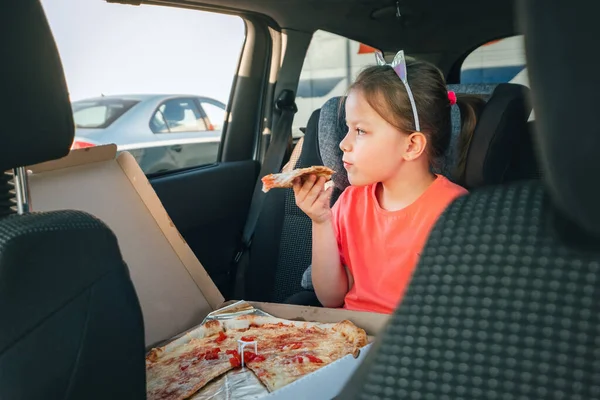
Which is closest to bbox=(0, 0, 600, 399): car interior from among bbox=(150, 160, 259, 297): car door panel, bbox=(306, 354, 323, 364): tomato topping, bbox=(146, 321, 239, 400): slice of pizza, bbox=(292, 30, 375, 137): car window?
bbox=(146, 321, 239, 400): slice of pizza

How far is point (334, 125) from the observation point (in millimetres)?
2367

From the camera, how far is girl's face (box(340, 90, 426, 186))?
194cm

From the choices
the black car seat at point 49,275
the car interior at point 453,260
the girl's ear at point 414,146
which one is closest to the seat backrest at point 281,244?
the car interior at point 453,260

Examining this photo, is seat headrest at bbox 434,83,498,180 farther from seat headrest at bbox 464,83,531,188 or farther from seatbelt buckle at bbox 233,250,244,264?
seatbelt buckle at bbox 233,250,244,264

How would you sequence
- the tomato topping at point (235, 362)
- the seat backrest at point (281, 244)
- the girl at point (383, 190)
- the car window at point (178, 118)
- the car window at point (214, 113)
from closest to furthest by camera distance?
1. the tomato topping at point (235, 362)
2. the girl at point (383, 190)
3. the seat backrest at point (281, 244)
4. the car window at point (214, 113)
5. the car window at point (178, 118)

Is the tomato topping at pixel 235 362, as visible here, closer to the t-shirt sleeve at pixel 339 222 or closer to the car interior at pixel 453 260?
the car interior at pixel 453 260

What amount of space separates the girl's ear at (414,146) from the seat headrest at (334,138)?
39 cm

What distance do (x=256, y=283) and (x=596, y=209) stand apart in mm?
2335

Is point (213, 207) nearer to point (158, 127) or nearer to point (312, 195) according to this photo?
point (158, 127)

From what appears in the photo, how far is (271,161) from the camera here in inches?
129

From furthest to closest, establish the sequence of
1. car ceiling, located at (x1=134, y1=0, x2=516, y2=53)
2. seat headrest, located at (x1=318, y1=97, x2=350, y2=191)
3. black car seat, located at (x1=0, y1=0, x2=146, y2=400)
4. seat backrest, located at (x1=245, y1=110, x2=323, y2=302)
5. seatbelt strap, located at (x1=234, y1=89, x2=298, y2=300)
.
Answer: car ceiling, located at (x1=134, y1=0, x2=516, y2=53) < seatbelt strap, located at (x1=234, y1=89, x2=298, y2=300) < seat backrest, located at (x1=245, y1=110, x2=323, y2=302) < seat headrest, located at (x1=318, y1=97, x2=350, y2=191) < black car seat, located at (x1=0, y1=0, x2=146, y2=400)

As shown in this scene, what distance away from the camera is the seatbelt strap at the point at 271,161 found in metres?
3.12

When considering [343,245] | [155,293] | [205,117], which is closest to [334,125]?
[343,245]

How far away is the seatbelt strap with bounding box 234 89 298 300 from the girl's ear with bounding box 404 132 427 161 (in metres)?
1.28
